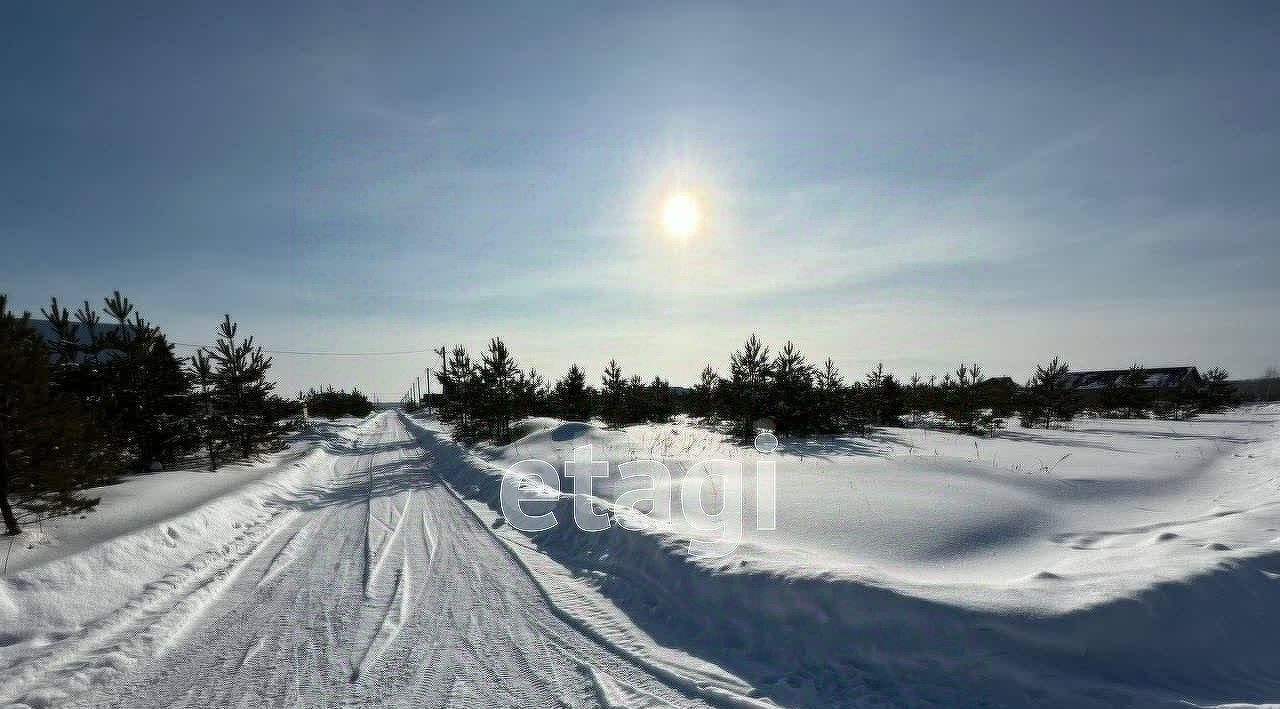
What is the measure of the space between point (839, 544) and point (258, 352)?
21.8m

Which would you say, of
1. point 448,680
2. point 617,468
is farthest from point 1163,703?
point 617,468

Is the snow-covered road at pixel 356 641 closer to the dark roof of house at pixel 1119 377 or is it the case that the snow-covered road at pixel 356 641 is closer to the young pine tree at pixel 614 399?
the young pine tree at pixel 614 399

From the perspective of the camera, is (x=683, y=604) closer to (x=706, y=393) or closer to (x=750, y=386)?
(x=750, y=386)

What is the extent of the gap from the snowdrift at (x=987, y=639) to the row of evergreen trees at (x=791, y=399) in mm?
18139

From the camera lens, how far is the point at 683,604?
5.44 meters

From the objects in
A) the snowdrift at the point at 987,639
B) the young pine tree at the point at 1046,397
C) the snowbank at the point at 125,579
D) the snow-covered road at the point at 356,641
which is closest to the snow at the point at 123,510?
the snowbank at the point at 125,579

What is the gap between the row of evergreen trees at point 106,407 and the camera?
7.66 metres

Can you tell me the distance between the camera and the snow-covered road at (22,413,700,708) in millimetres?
3887

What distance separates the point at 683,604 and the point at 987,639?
2.85m

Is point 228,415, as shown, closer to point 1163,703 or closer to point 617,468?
point 617,468

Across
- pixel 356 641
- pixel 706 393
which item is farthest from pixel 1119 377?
pixel 356 641

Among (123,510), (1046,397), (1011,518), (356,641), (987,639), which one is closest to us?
(987,639)

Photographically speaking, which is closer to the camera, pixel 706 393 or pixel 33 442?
pixel 33 442

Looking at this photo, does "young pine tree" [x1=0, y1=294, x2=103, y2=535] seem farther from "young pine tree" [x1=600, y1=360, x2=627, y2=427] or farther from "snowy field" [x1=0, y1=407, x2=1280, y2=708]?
"young pine tree" [x1=600, y1=360, x2=627, y2=427]
